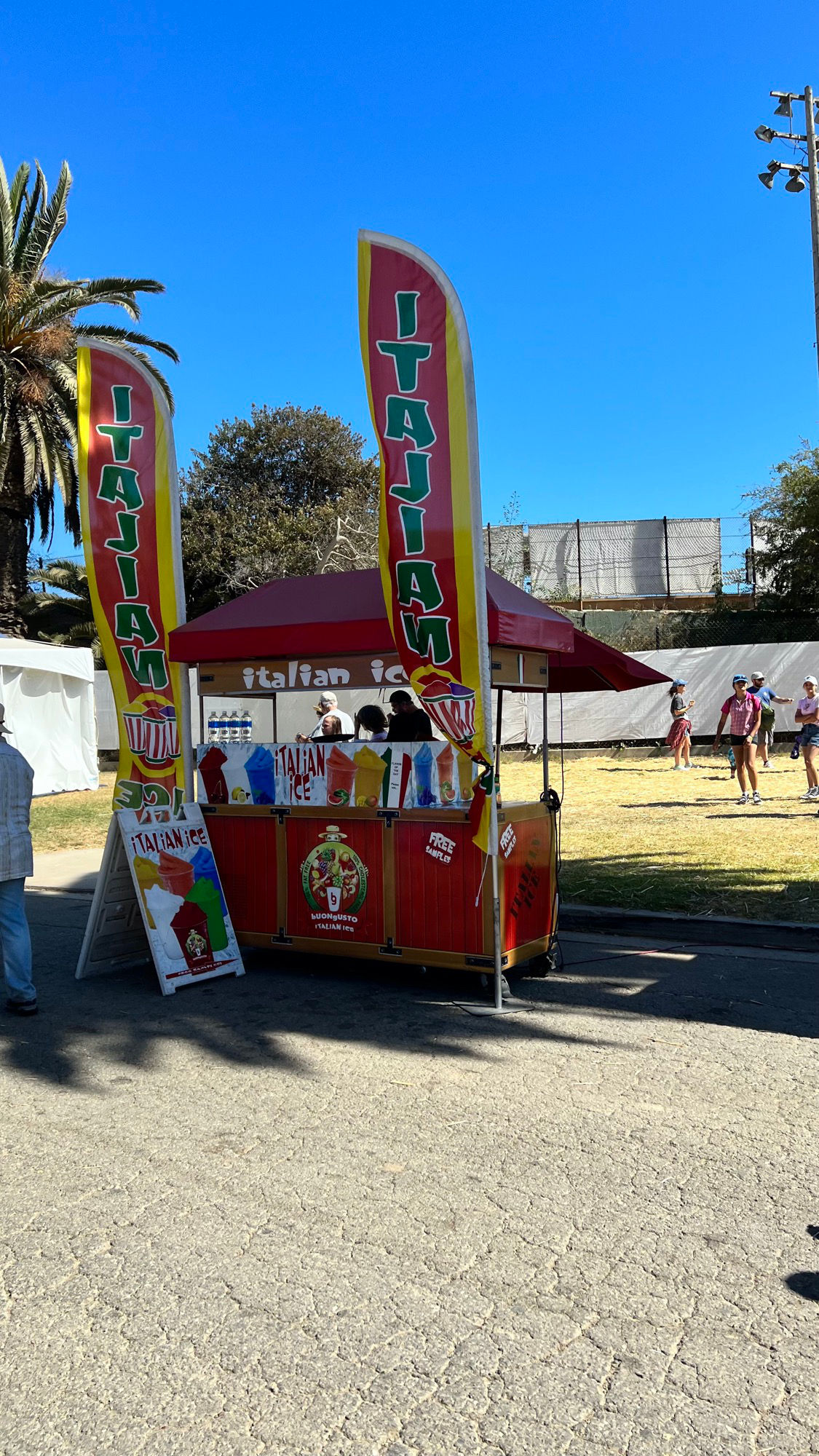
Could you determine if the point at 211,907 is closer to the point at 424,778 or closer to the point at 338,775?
the point at 338,775

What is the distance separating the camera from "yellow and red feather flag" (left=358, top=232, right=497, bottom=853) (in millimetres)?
6383

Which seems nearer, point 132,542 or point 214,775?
point 132,542

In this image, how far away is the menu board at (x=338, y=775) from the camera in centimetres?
704

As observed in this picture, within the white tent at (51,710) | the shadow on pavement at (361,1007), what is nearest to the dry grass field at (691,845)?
the shadow on pavement at (361,1007)

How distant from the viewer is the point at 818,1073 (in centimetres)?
524

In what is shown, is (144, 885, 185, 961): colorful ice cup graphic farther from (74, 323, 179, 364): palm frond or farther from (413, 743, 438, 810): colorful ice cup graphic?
(74, 323, 179, 364): palm frond

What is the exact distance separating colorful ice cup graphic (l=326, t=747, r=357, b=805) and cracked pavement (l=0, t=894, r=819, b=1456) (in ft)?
5.26

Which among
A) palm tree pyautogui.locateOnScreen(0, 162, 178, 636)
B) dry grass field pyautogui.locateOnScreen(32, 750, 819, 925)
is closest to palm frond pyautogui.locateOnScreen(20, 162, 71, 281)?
palm tree pyautogui.locateOnScreen(0, 162, 178, 636)

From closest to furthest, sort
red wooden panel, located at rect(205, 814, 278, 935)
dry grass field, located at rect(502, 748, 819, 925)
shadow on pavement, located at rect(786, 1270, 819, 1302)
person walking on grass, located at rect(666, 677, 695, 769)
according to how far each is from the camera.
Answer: shadow on pavement, located at rect(786, 1270, 819, 1302)
red wooden panel, located at rect(205, 814, 278, 935)
dry grass field, located at rect(502, 748, 819, 925)
person walking on grass, located at rect(666, 677, 695, 769)

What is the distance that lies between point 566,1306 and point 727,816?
11.8 m

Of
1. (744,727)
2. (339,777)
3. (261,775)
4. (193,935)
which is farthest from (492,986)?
(744,727)

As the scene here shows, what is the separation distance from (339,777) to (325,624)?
1.08 metres

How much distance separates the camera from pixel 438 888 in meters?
6.94

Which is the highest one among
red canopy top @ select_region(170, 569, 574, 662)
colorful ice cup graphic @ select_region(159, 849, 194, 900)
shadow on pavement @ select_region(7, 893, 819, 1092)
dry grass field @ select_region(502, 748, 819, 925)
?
red canopy top @ select_region(170, 569, 574, 662)
